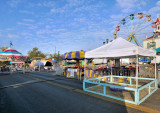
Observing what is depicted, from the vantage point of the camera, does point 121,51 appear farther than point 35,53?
No

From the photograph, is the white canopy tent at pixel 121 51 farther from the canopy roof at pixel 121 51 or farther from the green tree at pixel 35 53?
the green tree at pixel 35 53

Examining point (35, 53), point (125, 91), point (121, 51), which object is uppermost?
point (35, 53)

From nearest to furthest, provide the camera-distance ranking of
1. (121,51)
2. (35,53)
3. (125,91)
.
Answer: (121,51) → (125,91) → (35,53)

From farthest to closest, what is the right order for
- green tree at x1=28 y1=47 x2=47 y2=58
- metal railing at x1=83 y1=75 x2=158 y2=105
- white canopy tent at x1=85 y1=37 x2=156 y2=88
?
green tree at x1=28 y1=47 x2=47 y2=58
white canopy tent at x1=85 y1=37 x2=156 y2=88
metal railing at x1=83 y1=75 x2=158 y2=105

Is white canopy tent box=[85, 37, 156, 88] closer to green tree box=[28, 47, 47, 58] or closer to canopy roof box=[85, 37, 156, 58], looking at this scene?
canopy roof box=[85, 37, 156, 58]

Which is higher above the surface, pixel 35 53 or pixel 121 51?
pixel 35 53

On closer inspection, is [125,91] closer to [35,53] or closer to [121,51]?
[121,51]

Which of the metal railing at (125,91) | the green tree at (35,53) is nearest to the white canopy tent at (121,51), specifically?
the metal railing at (125,91)

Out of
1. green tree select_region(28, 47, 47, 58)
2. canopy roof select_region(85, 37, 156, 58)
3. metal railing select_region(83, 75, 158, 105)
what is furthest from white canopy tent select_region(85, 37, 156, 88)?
green tree select_region(28, 47, 47, 58)

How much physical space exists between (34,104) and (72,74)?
888 centimetres

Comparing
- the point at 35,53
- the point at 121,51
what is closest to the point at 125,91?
the point at 121,51

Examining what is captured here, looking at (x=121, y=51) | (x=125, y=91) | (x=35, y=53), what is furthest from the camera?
(x=35, y=53)

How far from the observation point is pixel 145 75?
12.0 m

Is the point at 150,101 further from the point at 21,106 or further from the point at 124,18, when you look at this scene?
the point at 124,18
